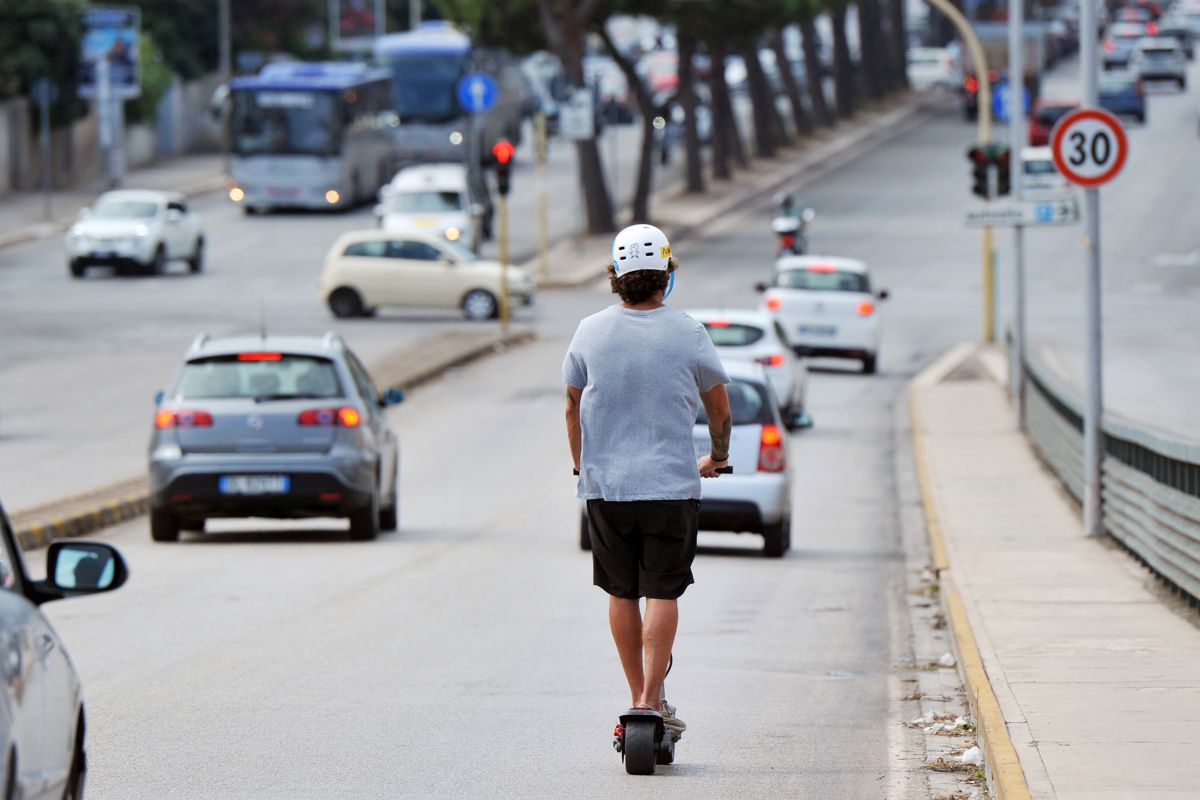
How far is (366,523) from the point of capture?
1881 cm

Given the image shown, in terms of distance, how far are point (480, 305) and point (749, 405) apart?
89.4 ft

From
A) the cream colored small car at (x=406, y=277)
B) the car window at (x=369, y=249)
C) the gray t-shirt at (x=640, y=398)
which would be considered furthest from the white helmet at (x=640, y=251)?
the car window at (x=369, y=249)

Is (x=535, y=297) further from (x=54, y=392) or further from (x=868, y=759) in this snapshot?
(x=868, y=759)

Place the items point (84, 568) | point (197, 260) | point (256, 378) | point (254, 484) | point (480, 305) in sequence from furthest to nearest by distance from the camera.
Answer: point (197, 260) < point (480, 305) < point (256, 378) < point (254, 484) < point (84, 568)

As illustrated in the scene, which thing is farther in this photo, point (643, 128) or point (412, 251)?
point (643, 128)

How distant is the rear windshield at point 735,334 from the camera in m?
28.5

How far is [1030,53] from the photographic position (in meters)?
91.9

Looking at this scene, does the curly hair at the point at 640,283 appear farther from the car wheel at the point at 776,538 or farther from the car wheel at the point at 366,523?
the car wheel at the point at 366,523

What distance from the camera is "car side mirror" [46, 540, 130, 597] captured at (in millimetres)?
6258

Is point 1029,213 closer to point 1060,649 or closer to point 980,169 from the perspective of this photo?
point 980,169

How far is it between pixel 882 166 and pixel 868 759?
72.2 metres

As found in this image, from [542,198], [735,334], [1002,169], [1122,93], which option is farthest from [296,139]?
[735,334]

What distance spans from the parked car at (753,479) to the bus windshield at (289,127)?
45.0 m

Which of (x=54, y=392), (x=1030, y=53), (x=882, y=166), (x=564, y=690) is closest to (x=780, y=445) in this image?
(x=564, y=690)
